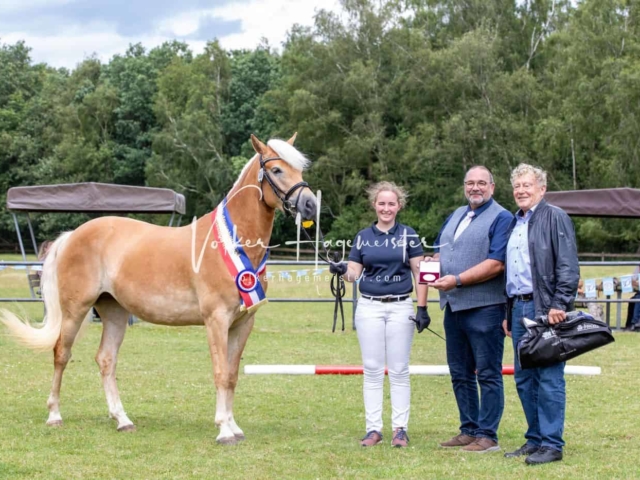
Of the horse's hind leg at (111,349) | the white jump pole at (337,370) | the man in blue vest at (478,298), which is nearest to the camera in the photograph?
the man in blue vest at (478,298)

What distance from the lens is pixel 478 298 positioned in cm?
512

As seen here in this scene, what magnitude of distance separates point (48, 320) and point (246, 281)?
2055mm

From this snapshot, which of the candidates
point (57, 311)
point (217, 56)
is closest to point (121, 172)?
point (217, 56)

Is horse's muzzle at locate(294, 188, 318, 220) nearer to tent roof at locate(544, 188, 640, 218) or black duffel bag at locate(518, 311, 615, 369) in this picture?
black duffel bag at locate(518, 311, 615, 369)

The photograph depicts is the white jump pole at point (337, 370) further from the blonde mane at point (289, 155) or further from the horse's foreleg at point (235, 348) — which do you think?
the blonde mane at point (289, 155)

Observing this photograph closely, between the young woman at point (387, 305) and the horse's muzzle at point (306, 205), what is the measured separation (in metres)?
0.42

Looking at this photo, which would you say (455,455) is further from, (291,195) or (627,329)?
(627,329)

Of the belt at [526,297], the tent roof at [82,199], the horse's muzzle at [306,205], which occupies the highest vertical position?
the horse's muzzle at [306,205]

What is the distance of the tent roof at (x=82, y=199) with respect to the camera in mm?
14508

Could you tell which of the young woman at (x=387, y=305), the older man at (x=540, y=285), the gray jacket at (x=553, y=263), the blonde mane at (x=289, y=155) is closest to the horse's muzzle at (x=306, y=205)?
the blonde mane at (x=289, y=155)

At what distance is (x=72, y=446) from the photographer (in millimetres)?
5312

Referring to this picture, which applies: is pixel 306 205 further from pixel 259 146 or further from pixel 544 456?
pixel 544 456

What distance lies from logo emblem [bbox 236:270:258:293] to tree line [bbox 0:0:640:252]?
94.6 ft

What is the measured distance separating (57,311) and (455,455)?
3.63 meters
